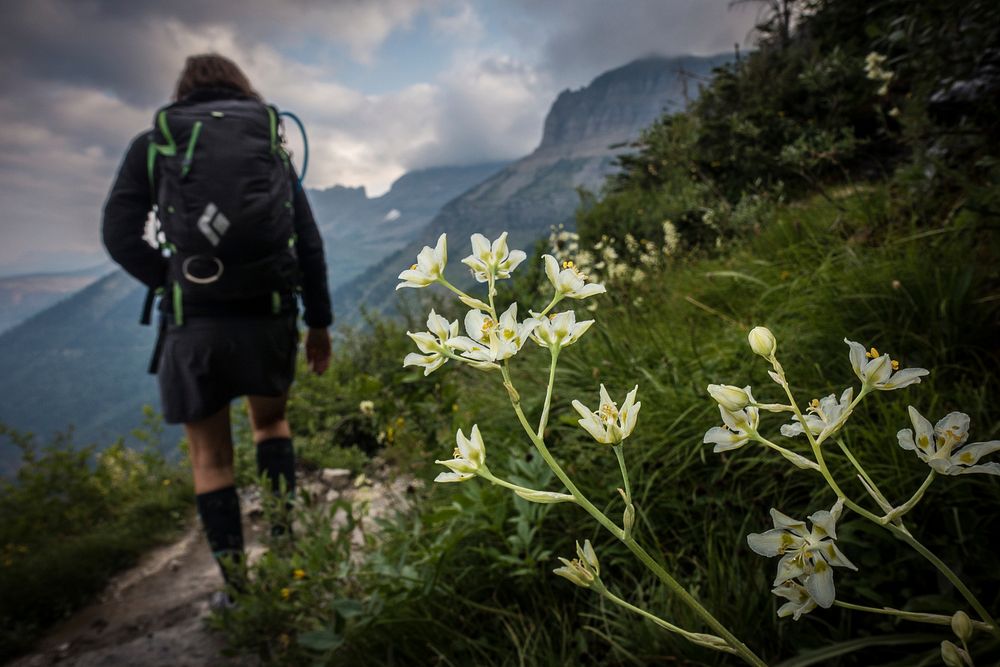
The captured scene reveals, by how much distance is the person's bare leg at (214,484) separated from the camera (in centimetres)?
258

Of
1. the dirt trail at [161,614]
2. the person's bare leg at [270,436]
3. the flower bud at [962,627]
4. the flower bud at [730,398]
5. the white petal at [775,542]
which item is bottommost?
the dirt trail at [161,614]

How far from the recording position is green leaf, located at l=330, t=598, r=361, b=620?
1448 mm

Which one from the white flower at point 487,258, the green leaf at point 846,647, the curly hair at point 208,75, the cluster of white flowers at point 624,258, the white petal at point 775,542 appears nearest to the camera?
the white petal at point 775,542

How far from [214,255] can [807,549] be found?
8.71ft

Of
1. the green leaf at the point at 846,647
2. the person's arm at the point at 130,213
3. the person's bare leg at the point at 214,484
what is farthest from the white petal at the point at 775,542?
the person's arm at the point at 130,213

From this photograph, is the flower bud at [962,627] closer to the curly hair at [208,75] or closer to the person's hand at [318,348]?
the person's hand at [318,348]

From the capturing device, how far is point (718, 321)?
266cm

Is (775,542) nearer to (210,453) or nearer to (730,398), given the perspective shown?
(730,398)

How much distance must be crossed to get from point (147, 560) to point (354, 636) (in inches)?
140

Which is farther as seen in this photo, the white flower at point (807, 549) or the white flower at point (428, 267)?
the white flower at point (428, 267)

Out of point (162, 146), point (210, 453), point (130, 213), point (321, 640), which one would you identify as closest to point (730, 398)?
point (321, 640)

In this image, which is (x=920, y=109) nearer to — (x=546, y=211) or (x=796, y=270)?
(x=796, y=270)

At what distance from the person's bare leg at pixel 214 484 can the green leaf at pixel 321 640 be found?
1367mm

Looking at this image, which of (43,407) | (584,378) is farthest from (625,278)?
(43,407)
